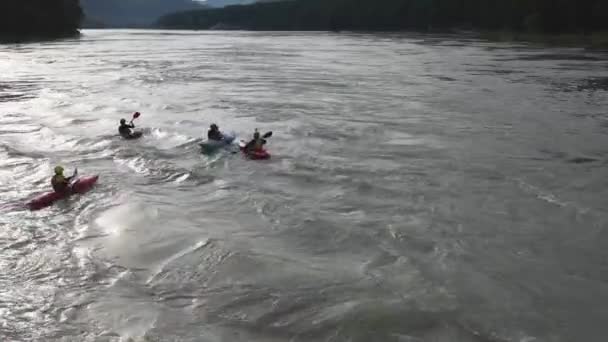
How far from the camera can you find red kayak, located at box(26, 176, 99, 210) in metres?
16.1

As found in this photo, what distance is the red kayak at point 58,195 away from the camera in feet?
52.7

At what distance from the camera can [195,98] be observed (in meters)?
36.3

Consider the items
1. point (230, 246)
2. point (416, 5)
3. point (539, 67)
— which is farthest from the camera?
point (416, 5)

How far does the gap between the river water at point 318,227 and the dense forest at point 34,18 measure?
85082 millimetres

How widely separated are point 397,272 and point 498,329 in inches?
100

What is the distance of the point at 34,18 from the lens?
108688mm

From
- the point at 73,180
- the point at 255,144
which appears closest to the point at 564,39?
the point at 255,144

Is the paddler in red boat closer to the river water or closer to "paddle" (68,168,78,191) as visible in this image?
"paddle" (68,168,78,191)

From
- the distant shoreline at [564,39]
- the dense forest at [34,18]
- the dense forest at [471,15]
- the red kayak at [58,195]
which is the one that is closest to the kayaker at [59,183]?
the red kayak at [58,195]

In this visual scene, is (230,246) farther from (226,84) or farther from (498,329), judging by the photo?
(226,84)

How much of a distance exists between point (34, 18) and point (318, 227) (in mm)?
110562

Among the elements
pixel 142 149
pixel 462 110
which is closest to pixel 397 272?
pixel 142 149

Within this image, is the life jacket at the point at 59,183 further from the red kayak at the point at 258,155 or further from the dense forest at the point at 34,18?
the dense forest at the point at 34,18

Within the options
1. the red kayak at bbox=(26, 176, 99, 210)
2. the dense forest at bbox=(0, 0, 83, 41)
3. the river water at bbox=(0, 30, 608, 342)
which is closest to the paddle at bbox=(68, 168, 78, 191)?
the red kayak at bbox=(26, 176, 99, 210)
